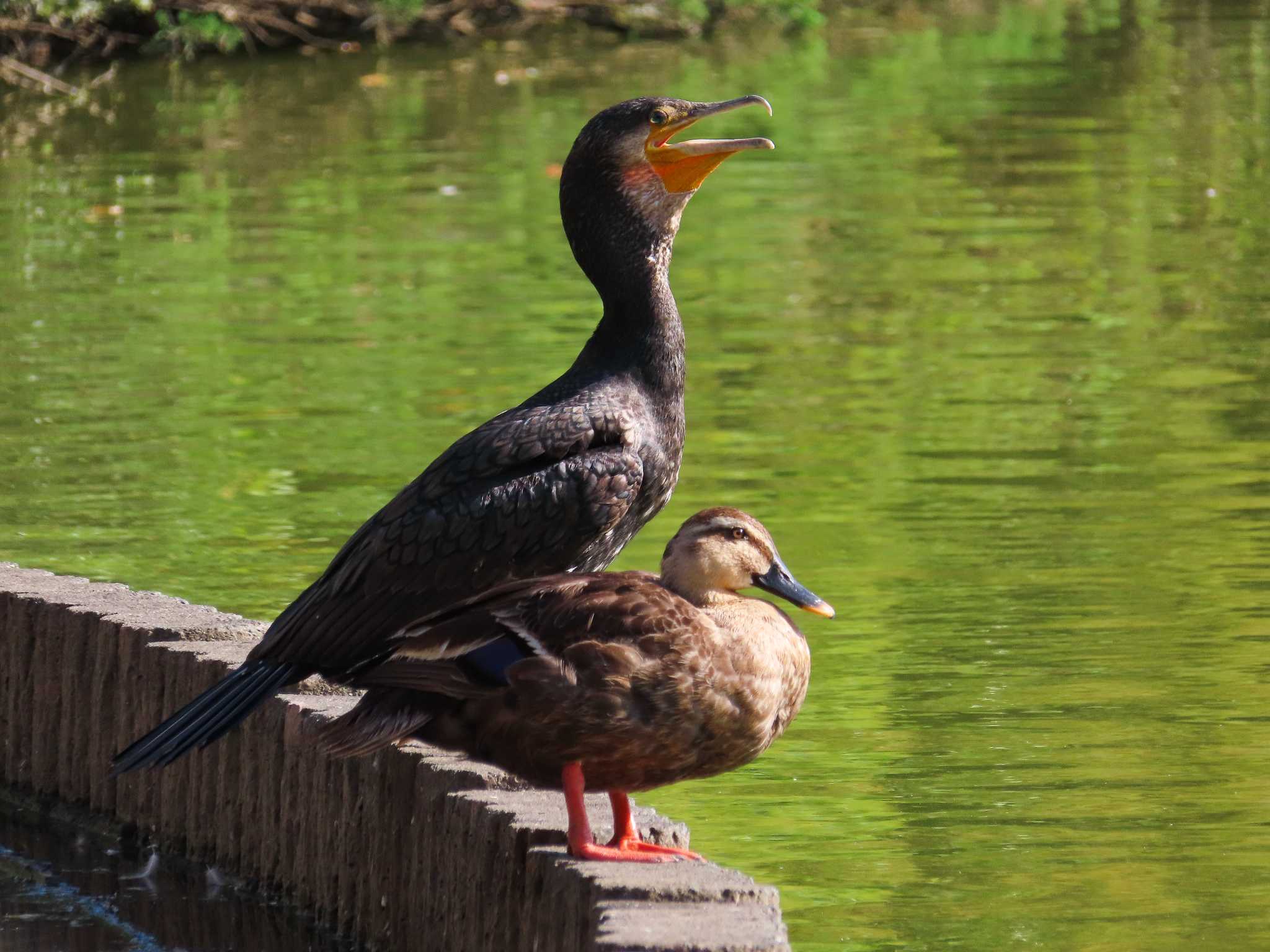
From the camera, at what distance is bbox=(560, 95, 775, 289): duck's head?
5.56m

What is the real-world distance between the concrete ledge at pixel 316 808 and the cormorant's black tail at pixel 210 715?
0.24 metres

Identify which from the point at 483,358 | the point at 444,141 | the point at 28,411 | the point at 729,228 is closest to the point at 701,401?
the point at 483,358

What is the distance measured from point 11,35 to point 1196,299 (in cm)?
1501

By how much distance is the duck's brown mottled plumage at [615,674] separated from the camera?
4344 millimetres

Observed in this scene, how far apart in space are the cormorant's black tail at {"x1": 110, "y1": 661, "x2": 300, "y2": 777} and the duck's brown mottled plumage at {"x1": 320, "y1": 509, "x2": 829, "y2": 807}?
276mm

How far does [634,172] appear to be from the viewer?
5.61 m

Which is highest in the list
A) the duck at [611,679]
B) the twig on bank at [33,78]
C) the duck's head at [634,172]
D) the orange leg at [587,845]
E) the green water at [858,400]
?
the duck's head at [634,172]

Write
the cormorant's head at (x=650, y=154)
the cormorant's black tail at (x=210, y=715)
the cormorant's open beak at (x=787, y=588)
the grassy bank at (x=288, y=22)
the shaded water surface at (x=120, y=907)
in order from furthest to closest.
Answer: the grassy bank at (x=288, y=22)
the cormorant's head at (x=650, y=154)
the shaded water surface at (x=120, y=907)
the cormorant's black tail at (x=210, y=715)
the cormorant's open beak at (x=787, y=588)

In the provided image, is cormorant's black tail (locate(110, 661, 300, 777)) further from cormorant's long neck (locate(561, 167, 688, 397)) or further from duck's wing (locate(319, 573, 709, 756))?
cormorant's long neck (locate(561, 167, 688, 397))

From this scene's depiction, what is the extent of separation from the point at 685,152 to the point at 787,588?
4.28 ft

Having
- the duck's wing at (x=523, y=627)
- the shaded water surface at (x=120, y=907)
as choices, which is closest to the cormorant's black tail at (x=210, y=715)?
the duck's wing at (x=523, y=627)

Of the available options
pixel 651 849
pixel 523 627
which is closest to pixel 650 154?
pixel 523 627

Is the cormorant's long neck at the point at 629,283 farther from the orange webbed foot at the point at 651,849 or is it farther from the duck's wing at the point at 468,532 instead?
the orange webbed foot at the point at 651,849

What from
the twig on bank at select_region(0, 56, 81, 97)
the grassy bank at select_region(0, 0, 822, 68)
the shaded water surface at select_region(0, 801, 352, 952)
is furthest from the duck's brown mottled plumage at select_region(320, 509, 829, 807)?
the grassy bank at select_region(0, 0, 822, 68)
